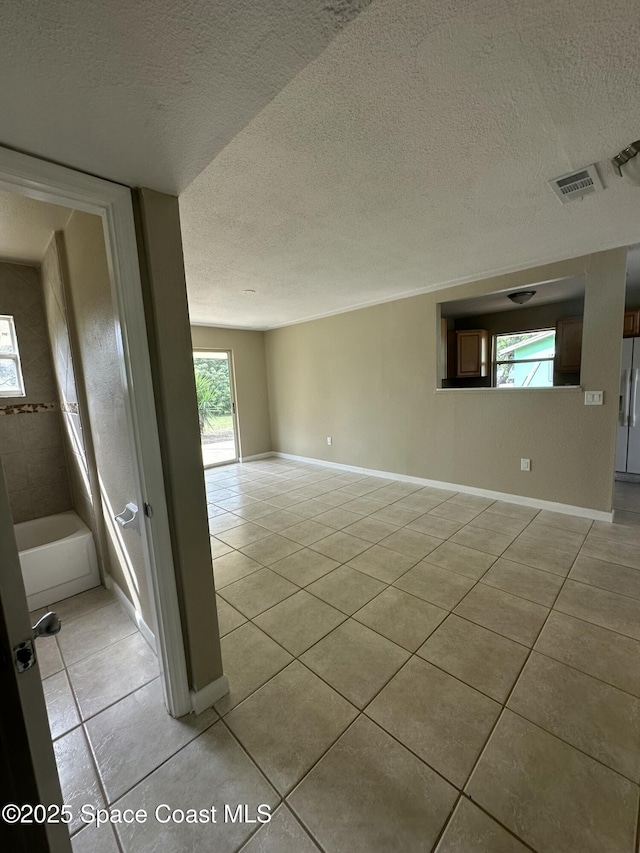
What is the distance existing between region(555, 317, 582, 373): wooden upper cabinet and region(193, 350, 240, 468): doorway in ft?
16.5

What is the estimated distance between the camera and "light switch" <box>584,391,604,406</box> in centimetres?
300

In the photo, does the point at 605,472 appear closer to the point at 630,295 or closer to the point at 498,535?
the point at 498,535

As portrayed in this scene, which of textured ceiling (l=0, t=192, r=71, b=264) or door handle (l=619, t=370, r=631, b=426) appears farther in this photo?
door handle (l=619, t=370, r=631, b=426)

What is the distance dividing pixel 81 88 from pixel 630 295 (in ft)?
19.8

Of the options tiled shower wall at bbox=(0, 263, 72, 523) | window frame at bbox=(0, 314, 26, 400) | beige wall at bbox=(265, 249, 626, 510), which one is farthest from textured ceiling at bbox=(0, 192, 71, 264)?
beige wall at bbox=(265, 249, 626, 510)

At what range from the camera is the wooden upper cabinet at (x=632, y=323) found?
4.02 m

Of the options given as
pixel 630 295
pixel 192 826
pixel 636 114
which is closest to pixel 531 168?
pixel 636 114

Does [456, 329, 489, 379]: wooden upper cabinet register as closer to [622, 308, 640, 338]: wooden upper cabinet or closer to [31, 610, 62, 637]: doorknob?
[622, 308, 640, 338]: wooden upper cabinet

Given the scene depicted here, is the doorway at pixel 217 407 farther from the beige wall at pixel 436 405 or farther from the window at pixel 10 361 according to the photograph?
the window at pixel 10 361

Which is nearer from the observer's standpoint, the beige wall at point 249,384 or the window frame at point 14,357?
the window frame at point 14,357

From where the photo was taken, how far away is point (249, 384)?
6285mm

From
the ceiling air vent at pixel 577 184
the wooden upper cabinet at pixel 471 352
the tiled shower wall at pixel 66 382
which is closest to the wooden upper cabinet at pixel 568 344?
the wooden upper cabinet at pixel 471 352

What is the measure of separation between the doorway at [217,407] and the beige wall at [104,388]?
3.68m

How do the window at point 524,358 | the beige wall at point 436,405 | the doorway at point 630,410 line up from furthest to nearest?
the window at point 524,358
the doorway at point 630,410
the beige wall at point 436,405
